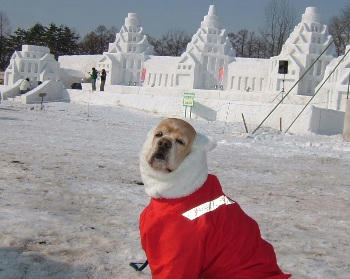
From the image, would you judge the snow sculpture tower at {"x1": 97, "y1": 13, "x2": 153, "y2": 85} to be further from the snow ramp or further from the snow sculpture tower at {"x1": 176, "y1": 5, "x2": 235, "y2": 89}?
the snow ramp

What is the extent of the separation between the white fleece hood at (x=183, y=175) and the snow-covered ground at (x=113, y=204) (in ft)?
3.17

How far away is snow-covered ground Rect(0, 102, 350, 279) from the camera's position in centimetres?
363

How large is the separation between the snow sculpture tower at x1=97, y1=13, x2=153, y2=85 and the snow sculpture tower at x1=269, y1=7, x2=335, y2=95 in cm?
1471

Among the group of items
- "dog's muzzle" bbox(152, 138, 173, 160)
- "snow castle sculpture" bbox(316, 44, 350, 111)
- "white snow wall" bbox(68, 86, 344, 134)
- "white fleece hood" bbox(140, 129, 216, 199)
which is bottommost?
"white snow wall" bbox(68, 86, 344, 134)

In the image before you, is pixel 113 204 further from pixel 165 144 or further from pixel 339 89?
pixel 339 89

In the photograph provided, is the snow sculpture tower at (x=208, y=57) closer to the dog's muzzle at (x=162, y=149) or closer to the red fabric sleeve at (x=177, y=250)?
the dog's muzzle at (x=162, y=149)

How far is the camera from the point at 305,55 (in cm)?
3431

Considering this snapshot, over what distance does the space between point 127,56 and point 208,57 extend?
8.86 meters

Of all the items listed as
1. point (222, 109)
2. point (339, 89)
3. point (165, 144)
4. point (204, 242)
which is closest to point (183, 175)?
point (165, 144)

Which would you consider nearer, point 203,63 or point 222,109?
point 222,109

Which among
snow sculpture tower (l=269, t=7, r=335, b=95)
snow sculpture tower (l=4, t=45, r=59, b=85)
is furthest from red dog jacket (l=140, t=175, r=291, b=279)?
snow sculpture tower (l=4, t=45, r=59, b=85)

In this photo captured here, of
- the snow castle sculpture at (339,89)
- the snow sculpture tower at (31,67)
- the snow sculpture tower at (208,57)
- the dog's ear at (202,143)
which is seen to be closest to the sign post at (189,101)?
the snow castle sculpture at (339,89)

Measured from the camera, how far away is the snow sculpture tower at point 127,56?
44.8 metres

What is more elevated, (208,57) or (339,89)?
(208,57)
